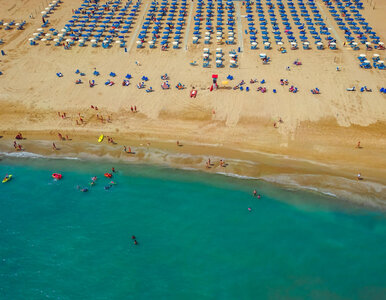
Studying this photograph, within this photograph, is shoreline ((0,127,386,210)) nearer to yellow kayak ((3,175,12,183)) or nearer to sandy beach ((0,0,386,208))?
sandy beach ((0,0,386,208))

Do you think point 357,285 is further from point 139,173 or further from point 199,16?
point 199,16

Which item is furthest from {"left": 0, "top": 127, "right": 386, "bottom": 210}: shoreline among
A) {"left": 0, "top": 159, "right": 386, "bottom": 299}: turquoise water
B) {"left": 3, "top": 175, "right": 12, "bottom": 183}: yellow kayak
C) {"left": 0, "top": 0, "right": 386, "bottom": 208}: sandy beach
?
{"left": 3, "top": 175, "right": 12, "bottom": 183}: yellow kayak

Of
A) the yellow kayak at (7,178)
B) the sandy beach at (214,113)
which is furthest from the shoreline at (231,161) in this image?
the yellow kayak at (7,178)

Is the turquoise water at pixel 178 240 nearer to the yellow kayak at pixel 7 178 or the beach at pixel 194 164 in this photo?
the beach at pixel 194 164

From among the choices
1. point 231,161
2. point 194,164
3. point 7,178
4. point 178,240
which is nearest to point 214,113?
point 231,161

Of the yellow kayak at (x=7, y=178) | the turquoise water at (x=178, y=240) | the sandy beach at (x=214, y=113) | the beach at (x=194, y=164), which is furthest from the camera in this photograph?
the yellow kayak at (x=7, y=178)
